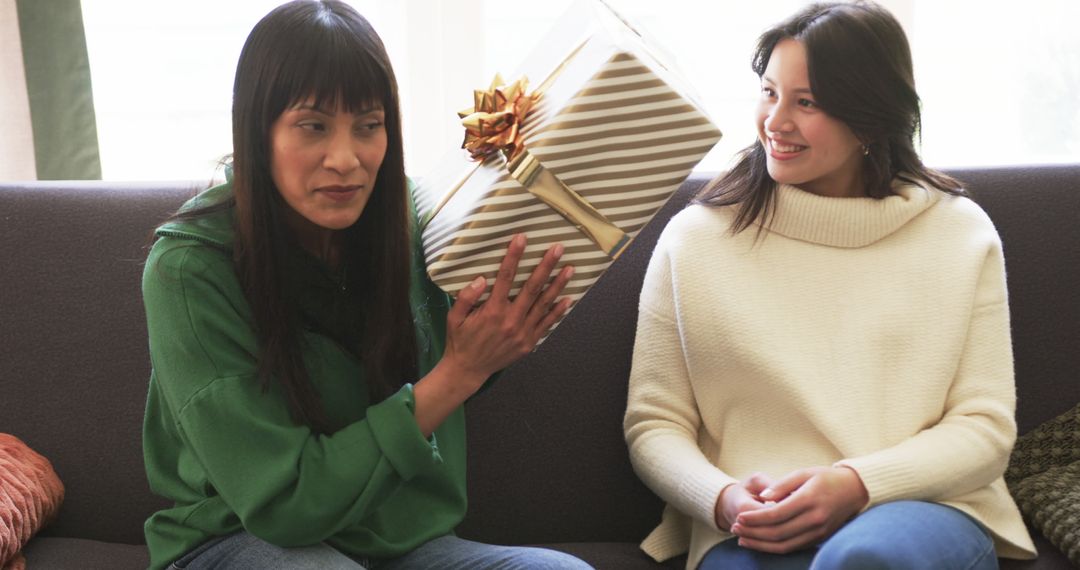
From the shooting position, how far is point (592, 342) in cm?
184

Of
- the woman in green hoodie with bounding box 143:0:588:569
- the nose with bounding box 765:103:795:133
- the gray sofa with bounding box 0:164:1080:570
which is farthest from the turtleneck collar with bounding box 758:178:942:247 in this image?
the woman in green hoodie with bounding box 143:0:588:569

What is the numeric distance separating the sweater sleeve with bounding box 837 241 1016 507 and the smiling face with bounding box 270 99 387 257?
72cm

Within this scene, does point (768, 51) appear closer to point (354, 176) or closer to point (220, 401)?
point (354, 176)

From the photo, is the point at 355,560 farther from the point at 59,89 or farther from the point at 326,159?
the point at 59,89

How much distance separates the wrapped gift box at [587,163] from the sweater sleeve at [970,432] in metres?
0.50

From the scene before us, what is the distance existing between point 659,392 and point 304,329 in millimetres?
548

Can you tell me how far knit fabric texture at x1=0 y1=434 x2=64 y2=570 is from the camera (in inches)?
63.1

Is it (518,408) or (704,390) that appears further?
(518,408)

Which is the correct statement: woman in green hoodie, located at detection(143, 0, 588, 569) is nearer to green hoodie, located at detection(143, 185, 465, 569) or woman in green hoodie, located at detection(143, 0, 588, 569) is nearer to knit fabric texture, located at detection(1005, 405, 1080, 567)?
green hoodie, located at detection(143, 185, 465, 569)

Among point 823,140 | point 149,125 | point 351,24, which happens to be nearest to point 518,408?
point 823,140

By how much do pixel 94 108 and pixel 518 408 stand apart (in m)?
1.14

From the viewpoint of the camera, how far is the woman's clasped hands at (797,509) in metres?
1.45

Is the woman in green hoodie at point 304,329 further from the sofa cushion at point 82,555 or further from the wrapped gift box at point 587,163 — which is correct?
the sofa cushion at point 82,555

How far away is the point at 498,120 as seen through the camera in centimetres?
127
